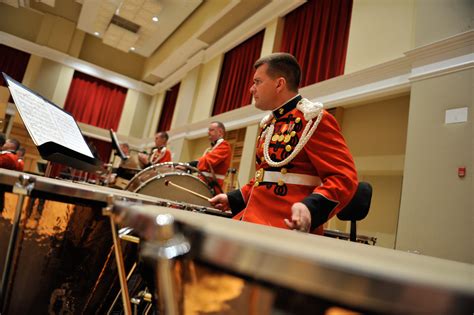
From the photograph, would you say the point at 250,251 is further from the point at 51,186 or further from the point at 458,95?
Answer: the point at 458,95

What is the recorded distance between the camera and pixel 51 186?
0.70 metres

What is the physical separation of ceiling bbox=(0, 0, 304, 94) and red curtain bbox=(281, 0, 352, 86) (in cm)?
34

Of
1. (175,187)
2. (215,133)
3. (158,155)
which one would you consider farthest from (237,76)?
(175,187)

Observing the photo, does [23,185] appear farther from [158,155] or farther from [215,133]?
[158,155]

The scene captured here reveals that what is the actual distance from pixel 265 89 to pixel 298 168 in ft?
1.47

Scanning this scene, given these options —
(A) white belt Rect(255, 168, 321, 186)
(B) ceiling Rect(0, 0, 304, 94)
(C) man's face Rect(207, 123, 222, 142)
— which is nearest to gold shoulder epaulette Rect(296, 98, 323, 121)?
(A) white belt Rect(255, 168, 321, 186)

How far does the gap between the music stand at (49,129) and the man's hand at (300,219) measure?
84 cm

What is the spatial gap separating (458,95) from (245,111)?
3.48m

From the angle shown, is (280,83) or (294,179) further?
(280,83)

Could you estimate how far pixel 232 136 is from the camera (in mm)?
6242

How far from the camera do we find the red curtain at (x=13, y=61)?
8.62 meters

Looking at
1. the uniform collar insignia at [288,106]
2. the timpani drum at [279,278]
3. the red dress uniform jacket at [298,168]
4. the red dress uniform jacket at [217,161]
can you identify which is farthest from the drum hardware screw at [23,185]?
the red dress uniform jacket at [217,161]

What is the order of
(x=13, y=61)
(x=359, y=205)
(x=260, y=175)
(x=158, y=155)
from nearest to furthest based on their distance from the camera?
(x=260, y=175) → (x=359, y=205) → (x=158, y=155) → (x=13, y=61)

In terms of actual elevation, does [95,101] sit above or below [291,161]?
above
